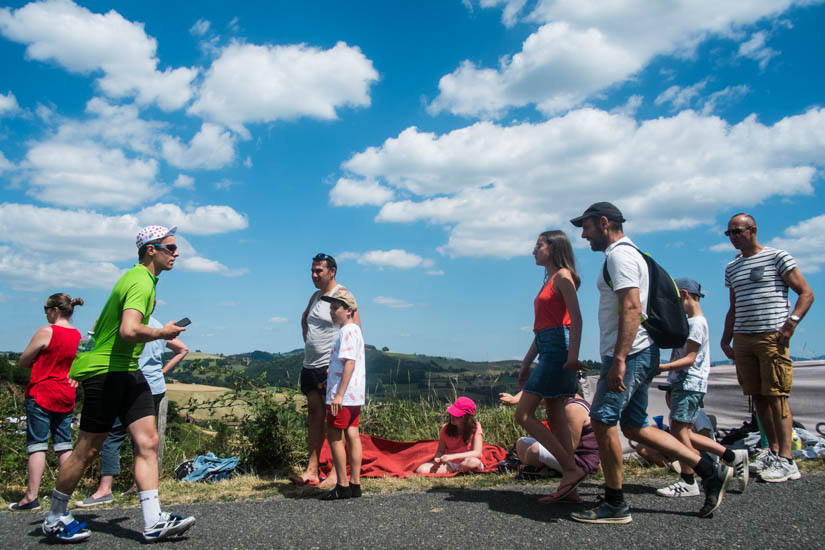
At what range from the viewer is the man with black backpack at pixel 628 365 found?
3824mm

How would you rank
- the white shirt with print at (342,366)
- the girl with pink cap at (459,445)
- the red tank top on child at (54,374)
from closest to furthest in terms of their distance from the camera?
the white shirt with print at (342,366) < the red tank top on child at (54,374) < the girl with pink cap at (459,445)

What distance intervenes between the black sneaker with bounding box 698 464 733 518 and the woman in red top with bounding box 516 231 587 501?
2.73ft

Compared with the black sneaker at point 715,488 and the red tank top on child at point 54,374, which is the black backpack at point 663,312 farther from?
the red tank top on child at point 54,374

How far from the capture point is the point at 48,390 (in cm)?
509

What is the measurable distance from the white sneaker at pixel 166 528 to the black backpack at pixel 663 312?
3206 mm

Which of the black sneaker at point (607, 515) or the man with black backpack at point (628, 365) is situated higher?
the man with black backpack at point (628, 365)

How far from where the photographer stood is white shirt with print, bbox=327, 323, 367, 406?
4.95 meters

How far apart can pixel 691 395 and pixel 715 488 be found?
1.19 metres

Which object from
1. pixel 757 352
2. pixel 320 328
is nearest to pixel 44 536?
pixel 320 328

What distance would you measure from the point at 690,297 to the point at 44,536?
5.44 metres

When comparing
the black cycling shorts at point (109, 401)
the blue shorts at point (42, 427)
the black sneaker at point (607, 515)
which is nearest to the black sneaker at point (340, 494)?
the black cycling shorts at point (109, 401)

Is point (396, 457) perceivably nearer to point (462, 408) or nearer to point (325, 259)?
point (462, 408)

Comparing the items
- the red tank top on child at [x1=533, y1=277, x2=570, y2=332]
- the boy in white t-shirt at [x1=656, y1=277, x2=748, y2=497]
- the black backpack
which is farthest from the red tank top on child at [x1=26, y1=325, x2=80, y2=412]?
the boy in white t-shirt at [x1=656, y1=277, x2=748, y2=497]

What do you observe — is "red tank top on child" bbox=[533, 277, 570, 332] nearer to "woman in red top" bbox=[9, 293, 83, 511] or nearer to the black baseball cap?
the black baseball cap
